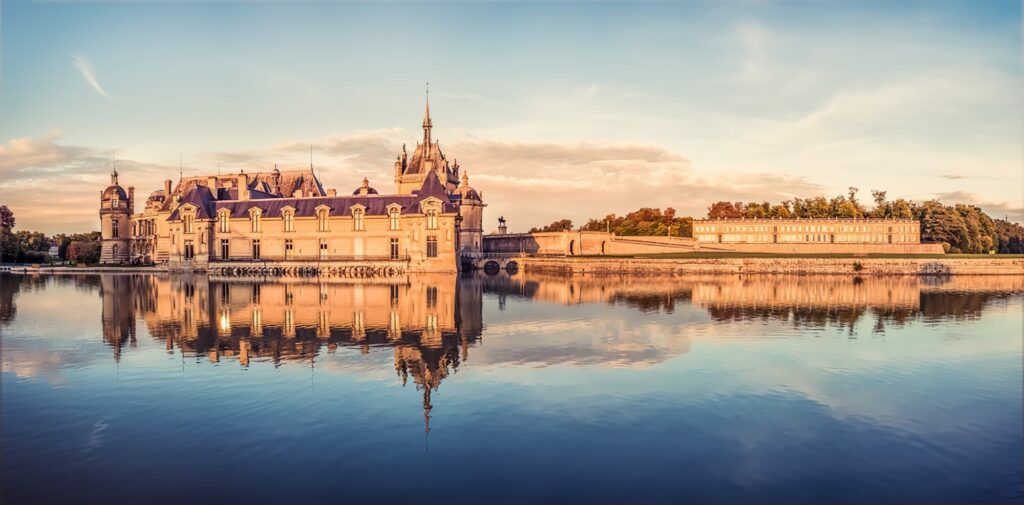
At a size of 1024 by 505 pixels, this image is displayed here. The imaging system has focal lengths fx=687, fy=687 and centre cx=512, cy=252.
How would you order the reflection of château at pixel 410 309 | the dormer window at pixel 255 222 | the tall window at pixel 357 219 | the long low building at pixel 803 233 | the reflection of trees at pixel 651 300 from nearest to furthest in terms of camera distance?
the reflection of château at pixel 410 309 → the reflection of trees at pixel 651 300 → the tall window at pixel 357 219 → the dormer window at pixel 255 222 → the long low building at pixel 803 233

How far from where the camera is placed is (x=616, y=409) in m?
12.1

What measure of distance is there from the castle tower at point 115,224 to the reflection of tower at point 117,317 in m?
44.6

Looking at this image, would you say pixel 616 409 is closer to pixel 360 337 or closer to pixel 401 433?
pixel 401 433

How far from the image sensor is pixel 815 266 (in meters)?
63.6

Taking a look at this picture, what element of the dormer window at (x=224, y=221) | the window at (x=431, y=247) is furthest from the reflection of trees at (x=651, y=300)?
the dormer window at (x=224, y=221)

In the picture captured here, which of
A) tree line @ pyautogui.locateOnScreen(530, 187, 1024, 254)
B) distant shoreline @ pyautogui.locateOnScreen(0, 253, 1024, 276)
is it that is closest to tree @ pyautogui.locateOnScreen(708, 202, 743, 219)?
tree line @ pyautogui.locateOnScreen(530, 187, 1024, 254)

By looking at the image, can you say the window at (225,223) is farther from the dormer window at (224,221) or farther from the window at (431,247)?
the window at (431,247)

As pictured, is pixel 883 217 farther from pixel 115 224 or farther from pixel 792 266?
pixel 115 224

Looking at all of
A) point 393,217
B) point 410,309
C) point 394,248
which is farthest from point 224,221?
point 410,309

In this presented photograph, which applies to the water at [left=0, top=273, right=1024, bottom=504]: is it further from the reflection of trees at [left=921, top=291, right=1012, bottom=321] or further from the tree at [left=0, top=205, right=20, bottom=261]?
the tree at [left=0, top=205, right=20, bottom=261]

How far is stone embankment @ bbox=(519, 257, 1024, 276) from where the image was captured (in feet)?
206

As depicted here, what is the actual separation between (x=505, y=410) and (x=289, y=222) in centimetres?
5236

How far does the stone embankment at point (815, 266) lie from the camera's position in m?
62.9

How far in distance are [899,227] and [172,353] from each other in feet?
315
